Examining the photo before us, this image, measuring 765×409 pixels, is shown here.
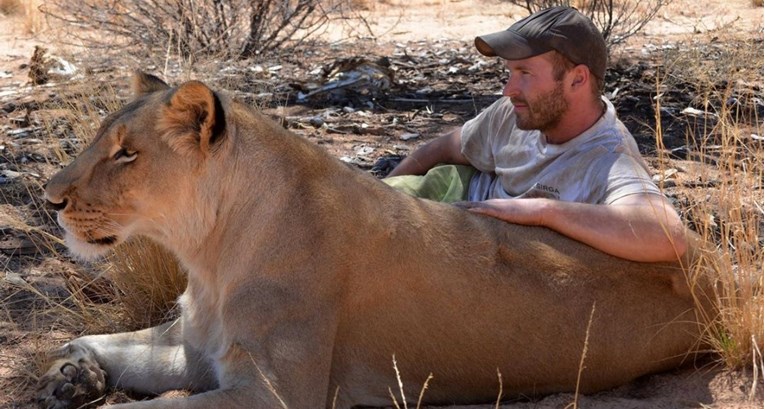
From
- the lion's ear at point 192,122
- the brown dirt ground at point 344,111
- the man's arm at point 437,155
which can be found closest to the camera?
the lion's ear at point 192,122

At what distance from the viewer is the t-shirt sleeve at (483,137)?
4883 mm

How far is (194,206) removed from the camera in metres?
3.66

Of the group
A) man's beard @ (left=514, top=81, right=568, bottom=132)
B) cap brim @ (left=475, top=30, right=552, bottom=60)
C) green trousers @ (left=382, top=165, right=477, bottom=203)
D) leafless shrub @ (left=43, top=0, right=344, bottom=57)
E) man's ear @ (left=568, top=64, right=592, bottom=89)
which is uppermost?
cap brim @ (left=475, top=30, right=552, bottom=60)

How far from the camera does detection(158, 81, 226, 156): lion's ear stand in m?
3.50

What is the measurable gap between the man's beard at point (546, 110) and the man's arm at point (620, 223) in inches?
22.4

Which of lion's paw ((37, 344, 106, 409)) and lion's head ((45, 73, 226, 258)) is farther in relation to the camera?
lion's paw ((37, 344, 106, 409))

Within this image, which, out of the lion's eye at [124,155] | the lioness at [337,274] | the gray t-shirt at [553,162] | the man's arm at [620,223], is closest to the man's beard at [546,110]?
the gray t-shirt at [553,162]

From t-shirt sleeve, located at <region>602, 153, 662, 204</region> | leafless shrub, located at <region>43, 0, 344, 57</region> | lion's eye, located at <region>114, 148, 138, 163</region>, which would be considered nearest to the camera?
lion's eye, located at <region>114, 148, 138, 163</region>

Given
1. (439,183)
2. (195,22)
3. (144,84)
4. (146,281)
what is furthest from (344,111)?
(144,84)

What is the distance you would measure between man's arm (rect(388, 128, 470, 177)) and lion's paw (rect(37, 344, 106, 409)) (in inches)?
75.2

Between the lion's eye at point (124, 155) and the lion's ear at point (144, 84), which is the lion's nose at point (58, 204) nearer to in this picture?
the lion's eye at point (124, 155)

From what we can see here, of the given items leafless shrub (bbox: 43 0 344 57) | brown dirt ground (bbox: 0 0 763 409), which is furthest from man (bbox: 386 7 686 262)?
leafless shrub (bbox: 43 0 344 57)

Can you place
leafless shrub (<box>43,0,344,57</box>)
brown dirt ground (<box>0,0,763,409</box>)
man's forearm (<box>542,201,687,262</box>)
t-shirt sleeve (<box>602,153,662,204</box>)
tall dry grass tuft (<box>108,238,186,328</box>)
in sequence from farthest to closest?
leafless shrub (<box>43,0,344,57</box>) → tall dry grass tuft (<box>108,238,186,328</box>) → brown dirt ground (<box>0,0,763,409</box>) → t-shirt sleeve (<box>602,153,662,204</box>) → man's forearm (<box>542,201,687,262</box>)

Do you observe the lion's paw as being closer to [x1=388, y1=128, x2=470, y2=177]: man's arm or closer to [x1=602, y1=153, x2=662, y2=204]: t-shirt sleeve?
[x1=388, y1=128, x2=470, y2=177]: man's arm
